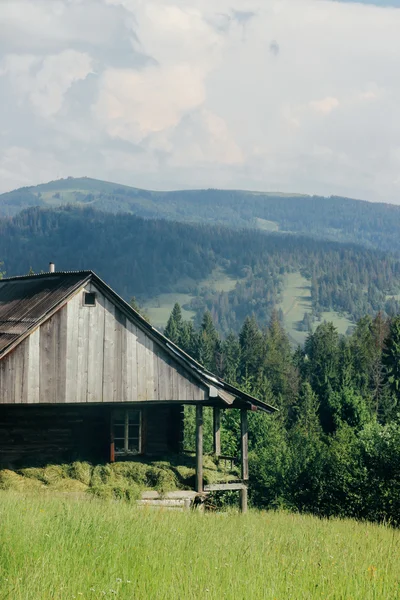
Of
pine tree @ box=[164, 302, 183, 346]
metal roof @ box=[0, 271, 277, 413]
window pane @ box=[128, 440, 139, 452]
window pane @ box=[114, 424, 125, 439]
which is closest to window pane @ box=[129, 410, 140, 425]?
window pane @ box=[114, 424, 125, 439]

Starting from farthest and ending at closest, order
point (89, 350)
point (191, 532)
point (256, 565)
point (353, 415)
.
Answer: point (353, 415)
point (89, 350)
point (191, 532)
point (256, 565)

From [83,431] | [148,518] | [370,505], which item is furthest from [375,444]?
[148,518]

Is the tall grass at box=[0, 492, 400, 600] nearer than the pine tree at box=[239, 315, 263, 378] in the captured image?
Yes

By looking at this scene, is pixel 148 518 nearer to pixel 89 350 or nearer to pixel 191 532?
pixel 191 532

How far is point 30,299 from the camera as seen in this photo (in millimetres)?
28531

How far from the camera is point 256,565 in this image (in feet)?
32.6

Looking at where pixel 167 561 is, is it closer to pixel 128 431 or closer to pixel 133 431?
pixel 128 431

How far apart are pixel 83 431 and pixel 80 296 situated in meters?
Result: 4.77

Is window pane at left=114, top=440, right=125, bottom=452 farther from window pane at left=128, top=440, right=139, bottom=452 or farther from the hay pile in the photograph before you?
the hay pile

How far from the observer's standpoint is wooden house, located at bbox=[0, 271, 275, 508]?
2547 centimetres

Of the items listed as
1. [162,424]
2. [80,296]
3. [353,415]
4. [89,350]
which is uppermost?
[80,296]

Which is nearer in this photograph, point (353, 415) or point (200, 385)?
point (200, 385)

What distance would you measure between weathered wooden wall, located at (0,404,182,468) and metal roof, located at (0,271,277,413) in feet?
9.28

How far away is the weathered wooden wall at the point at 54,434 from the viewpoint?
88.3ft
